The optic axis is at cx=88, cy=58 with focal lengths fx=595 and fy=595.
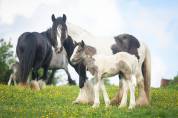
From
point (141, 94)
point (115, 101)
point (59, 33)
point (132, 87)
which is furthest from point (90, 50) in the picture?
point (141, 94)

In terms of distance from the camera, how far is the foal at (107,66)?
18672 mm

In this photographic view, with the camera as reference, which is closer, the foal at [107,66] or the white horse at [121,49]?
the foal at [107,66]

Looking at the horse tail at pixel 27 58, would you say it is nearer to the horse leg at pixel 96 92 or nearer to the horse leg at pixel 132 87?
the horse leg at pixel 96 92

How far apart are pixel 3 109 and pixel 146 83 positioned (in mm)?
5308

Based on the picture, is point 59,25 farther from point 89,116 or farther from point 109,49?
point 89,116

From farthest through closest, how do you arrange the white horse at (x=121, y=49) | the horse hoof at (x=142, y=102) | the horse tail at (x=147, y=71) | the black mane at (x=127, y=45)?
1. the black mane at (x=127, y=45)
2. the horse tail at (x=147, y=71)
3. the white horse at (x=121, y=49)
4. the horse hoof at (x=142, y=102)

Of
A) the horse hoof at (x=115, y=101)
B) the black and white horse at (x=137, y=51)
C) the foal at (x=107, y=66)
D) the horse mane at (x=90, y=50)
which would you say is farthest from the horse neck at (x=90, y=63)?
the horse hoof at (x=115, y=101)

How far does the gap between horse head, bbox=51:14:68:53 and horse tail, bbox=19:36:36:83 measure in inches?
129

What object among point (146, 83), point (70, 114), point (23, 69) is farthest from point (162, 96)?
point (70, 114)

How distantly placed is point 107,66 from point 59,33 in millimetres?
2273

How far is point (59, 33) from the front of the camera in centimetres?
1991

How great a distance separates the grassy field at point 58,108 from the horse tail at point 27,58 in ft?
2.03

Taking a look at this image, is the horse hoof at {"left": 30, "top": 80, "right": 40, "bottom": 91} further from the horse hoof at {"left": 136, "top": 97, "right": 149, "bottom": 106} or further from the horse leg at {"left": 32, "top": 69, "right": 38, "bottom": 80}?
the horse hoof at {"left": 136, "top": 97, "right": 149, "bottom": 106}

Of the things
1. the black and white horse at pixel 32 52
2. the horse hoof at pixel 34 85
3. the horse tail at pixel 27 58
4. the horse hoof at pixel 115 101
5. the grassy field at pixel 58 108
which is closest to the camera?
the grassy field at pixel 58 108
